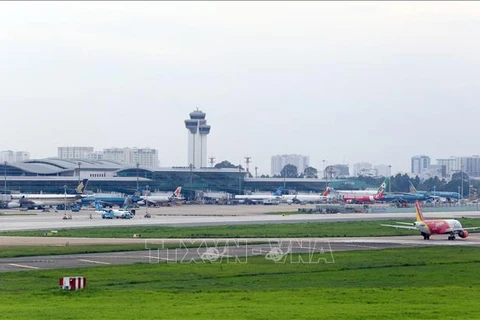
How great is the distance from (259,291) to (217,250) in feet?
90.6

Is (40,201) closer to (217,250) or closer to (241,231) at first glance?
(241,231)

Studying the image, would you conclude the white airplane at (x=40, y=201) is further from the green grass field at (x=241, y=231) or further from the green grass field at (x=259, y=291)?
Answer: the green grass field at (x=259, y=291)

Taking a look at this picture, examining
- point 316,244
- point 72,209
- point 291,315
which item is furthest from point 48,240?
point 72,209

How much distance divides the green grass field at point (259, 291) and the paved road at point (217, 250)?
9.90ft

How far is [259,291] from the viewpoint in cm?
4588

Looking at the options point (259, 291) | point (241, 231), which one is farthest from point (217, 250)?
point (241, 231)

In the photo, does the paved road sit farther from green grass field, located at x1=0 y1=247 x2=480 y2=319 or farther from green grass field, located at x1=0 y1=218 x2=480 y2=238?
green grass field, located at x1=0 y1=218 x2=480 y2=238

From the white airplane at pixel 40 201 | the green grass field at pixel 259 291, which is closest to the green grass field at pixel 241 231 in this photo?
the green grass field at pixel 259 291

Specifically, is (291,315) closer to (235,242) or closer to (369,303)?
(369,303)

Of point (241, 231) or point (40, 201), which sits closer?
point (241, 231)

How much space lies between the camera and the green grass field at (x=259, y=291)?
3734 centimetres

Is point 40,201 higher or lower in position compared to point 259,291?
higher

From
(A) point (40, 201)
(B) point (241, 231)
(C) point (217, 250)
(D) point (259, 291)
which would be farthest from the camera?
(A) point (40, 201)

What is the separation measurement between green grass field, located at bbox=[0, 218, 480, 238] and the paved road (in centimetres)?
629
